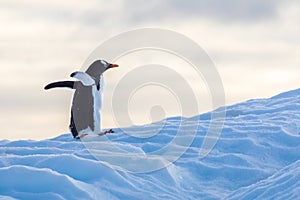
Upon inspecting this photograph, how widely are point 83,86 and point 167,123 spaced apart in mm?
5613

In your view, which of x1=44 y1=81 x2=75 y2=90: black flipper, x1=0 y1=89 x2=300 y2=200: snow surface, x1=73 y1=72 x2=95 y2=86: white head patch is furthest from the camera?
x1=44 y1=81 x2=75 y2=90: black flipper

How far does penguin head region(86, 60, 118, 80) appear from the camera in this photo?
1338 cm

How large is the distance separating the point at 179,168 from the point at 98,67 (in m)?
2.57

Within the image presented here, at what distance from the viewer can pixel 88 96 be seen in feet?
44.0

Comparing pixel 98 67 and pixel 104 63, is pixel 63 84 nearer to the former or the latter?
pixel 98 67

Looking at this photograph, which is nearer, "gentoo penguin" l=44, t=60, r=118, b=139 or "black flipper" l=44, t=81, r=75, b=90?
"gentoo penguin" l=44, t=60, r=118, b=139

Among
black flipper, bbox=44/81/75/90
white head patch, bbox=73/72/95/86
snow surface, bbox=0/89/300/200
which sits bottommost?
snow surface, bbox=0/89/300/200

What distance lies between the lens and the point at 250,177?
14289 millimetres

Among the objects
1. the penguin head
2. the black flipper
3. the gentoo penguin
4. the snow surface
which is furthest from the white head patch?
the snow surface

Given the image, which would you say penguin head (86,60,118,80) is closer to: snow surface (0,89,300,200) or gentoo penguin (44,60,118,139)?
gentoo penguin (44,60,118,139)

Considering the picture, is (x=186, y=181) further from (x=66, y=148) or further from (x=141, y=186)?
(x=66, y=148)

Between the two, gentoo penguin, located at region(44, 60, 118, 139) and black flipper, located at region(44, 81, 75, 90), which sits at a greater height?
black flipper, located at region(44, 81, 75, 90)

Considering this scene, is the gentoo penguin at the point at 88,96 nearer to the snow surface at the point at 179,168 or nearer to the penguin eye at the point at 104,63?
A: the penguin eye at the point at 104,63

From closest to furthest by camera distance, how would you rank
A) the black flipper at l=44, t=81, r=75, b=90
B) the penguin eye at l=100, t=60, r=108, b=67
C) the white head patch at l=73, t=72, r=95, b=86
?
1. the white head patch at l=73, t=72, r=95, b=86
2. the penguin eye at l=100, t=60, r=108, b=67
3. the black flipper at l=44, t=81, r=75, b=90
